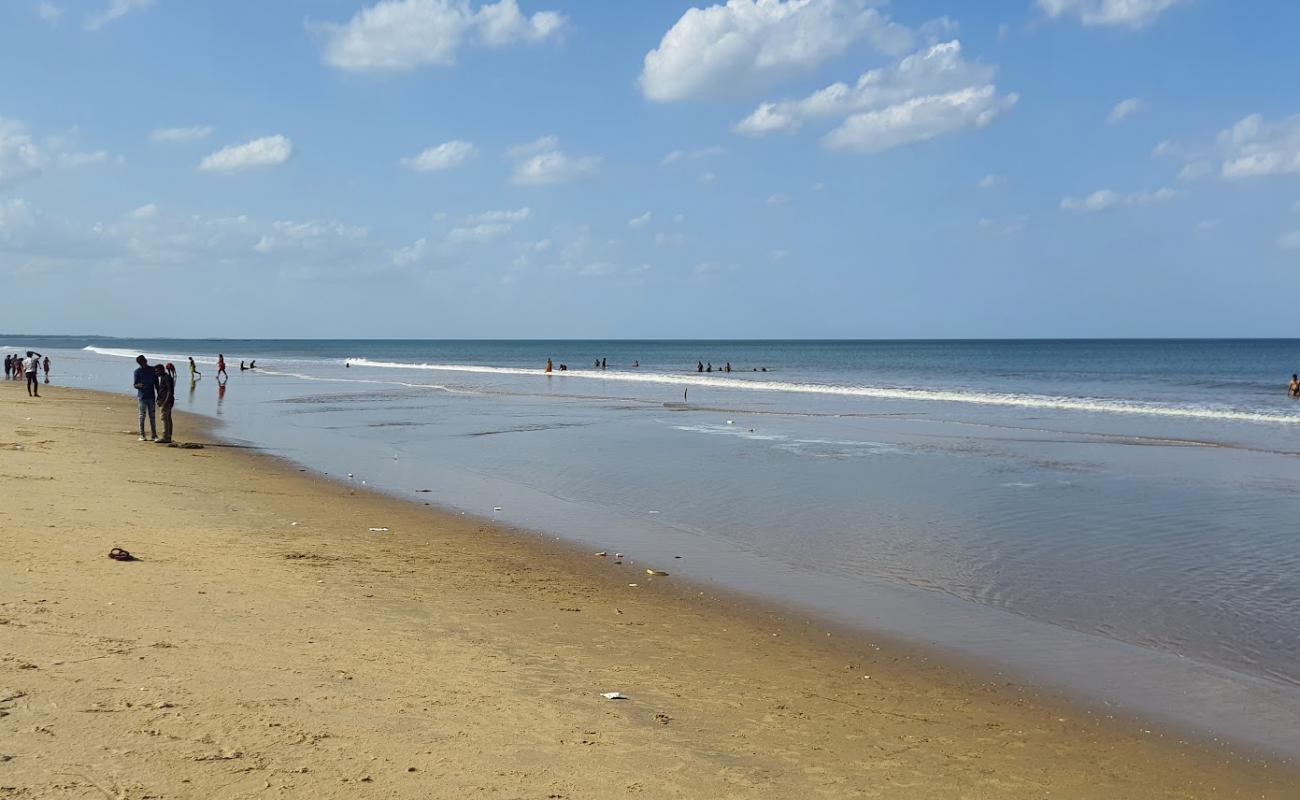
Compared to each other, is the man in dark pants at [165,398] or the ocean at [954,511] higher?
the man in dark pants at [165,398]

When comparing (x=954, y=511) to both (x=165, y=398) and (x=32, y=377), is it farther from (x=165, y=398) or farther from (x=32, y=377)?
(x=32, y=377)

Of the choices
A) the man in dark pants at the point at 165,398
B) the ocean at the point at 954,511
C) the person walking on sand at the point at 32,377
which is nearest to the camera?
the ocean at the point at 954,511

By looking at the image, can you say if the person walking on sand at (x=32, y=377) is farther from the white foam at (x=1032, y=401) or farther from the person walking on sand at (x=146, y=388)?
the white foam at (x=1032, y=401)

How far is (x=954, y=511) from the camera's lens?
15.1m

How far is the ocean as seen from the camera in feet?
26.8

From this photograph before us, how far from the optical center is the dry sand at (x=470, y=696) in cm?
500

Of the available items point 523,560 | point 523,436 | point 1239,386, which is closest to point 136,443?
point 523,436

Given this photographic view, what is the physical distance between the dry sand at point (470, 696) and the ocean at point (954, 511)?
1.00 m

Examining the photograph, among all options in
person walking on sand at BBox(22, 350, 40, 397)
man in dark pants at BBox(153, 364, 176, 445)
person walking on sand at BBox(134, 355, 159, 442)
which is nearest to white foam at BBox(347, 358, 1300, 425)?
man in dark pants at BBox(153, 364, 176, 445)

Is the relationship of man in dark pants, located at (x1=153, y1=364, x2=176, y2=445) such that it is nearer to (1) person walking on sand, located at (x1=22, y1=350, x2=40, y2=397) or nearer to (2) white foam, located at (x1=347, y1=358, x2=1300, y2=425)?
(1) person walking on sand, located at (x1=22, y1=350, x2=40, y2=397)

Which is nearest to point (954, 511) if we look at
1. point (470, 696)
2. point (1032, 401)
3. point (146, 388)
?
point (470, 696)

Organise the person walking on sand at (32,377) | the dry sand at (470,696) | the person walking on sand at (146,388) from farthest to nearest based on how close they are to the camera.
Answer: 1. the person walking on sand at (32,377)
2. the person walking on sand at (146,388)
3. the dry sand at (470,696)

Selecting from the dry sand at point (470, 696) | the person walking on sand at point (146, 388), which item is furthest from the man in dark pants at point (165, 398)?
the dry sand at point (470, 696)

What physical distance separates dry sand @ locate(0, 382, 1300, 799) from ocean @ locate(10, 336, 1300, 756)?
3.28ft
